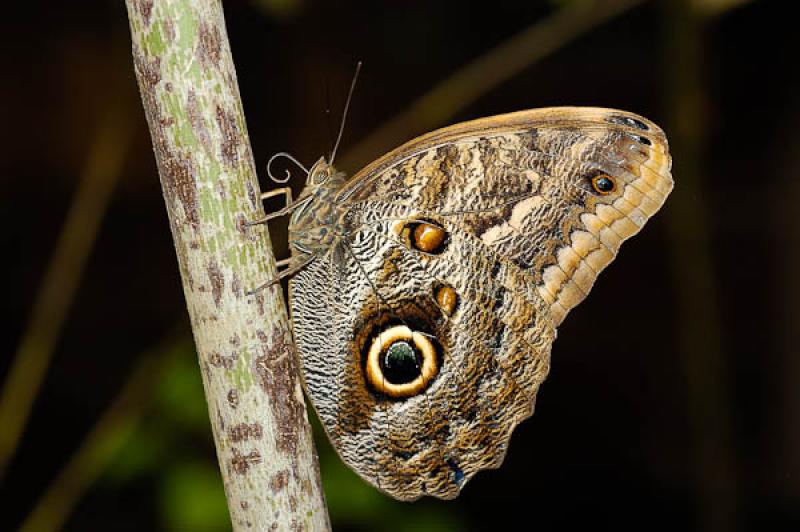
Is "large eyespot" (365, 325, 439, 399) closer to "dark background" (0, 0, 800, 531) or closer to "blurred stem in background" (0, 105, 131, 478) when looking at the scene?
"blurred stem in background" (0, 105, 131, 478)

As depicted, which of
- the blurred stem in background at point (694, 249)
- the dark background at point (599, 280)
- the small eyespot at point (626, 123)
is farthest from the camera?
the dark background at point (599, 280)

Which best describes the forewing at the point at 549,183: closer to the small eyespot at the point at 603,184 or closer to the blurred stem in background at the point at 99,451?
the small eyespot at the point at 603,184

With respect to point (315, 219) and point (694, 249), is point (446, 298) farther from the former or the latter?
point (694, 249)

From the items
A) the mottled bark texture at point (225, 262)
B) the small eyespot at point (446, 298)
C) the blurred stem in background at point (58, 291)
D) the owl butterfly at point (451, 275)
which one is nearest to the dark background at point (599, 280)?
the blurred stem in background at point (58, 291)

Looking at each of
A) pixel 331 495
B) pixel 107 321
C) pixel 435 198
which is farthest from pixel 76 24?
pixel 435 198

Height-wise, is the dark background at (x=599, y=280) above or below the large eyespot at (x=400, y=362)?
above

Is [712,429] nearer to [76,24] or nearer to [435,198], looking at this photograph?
[435,198]
